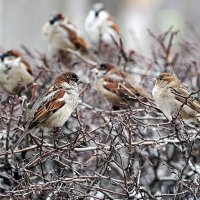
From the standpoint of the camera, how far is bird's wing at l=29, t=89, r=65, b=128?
15.8 feet

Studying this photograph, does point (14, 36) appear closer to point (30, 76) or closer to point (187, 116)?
point (30, 76)

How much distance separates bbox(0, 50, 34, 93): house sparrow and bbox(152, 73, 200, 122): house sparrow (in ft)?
5.79

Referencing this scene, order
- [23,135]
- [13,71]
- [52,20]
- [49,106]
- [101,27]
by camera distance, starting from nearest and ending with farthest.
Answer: [23,135]
[49,106]
[13,71]
[52,20]
[101,27]

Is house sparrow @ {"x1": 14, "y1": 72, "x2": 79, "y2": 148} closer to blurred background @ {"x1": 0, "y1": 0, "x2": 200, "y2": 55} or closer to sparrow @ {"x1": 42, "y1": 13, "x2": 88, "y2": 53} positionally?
sparrow @ {"x1": 42, "y1": 13, "x2": 88, "y2": 53}

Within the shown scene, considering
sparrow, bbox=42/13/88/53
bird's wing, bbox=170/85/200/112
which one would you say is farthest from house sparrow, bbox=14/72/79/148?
sparrow, bbox=42/13/88/53

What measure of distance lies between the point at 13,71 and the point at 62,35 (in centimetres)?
169

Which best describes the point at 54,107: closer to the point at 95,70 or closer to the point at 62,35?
the point at 95,70

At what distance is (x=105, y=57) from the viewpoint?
7.20 m

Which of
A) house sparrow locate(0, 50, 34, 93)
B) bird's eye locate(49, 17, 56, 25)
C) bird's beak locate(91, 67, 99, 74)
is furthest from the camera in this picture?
bird's eye locate(49, 17, 56, 25)

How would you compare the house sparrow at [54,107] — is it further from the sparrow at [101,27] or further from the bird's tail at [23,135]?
the sparrow at [101,27]

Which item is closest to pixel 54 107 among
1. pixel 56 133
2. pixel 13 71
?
pixel 56 133

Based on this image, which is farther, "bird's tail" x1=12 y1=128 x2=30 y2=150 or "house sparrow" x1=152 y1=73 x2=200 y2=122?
"house sparrow" x1=152 y1=73 x2=200 y2=122

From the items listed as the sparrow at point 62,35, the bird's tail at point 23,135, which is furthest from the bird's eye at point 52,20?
the bird's tail at point 23,135

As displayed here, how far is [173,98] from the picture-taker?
502cm
